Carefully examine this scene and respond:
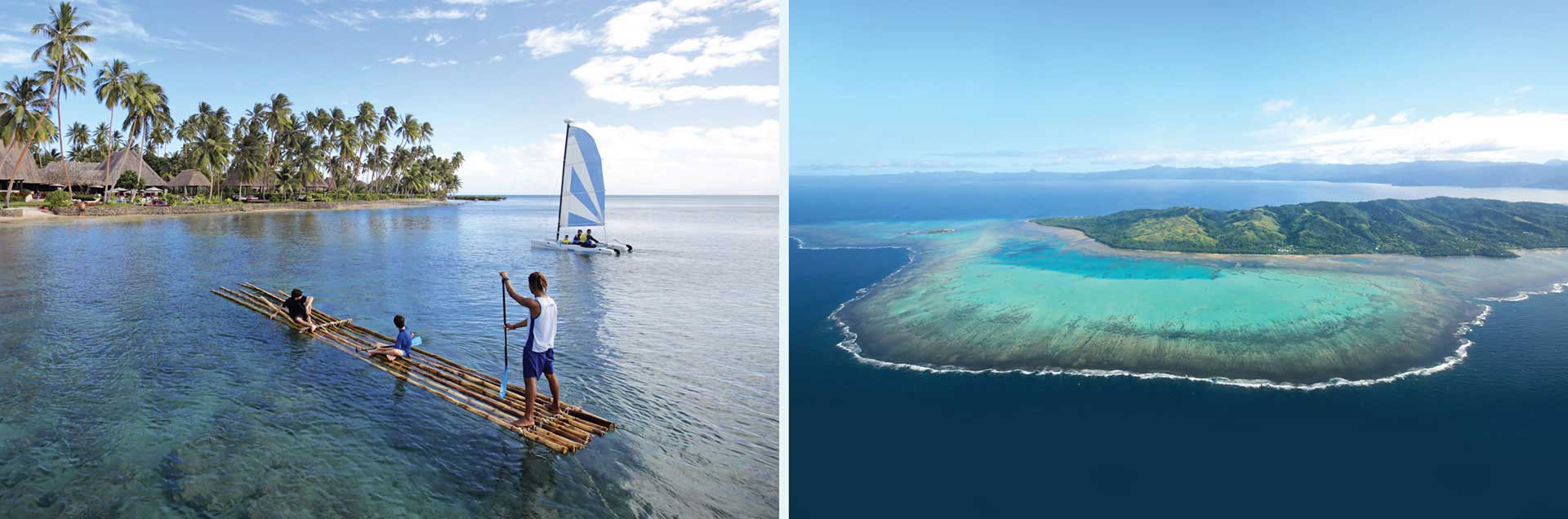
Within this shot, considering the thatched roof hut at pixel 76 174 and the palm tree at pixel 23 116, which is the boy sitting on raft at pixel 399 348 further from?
the thatched roof hut at pixel 76 174

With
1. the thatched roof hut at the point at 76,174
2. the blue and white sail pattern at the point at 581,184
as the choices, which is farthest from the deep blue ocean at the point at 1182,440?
the thatched roof hut at the point at 76,174

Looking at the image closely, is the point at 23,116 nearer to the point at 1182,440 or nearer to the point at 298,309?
the point at 298,309

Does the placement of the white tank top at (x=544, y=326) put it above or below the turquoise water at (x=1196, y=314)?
above

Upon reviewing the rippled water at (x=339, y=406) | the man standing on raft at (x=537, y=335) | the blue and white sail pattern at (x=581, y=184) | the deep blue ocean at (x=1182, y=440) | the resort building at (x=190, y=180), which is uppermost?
the resort building at (x=190, y=180)

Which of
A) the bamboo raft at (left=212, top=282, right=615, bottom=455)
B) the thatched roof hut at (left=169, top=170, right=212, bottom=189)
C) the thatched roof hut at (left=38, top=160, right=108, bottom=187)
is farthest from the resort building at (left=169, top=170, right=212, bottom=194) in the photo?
the bamboo raft at (left=212, top=282, right=615, bottom=455)

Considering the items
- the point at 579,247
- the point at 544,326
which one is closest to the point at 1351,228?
the point at 544,326

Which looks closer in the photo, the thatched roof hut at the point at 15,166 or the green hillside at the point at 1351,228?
the green hillside at the point at 1351,228
